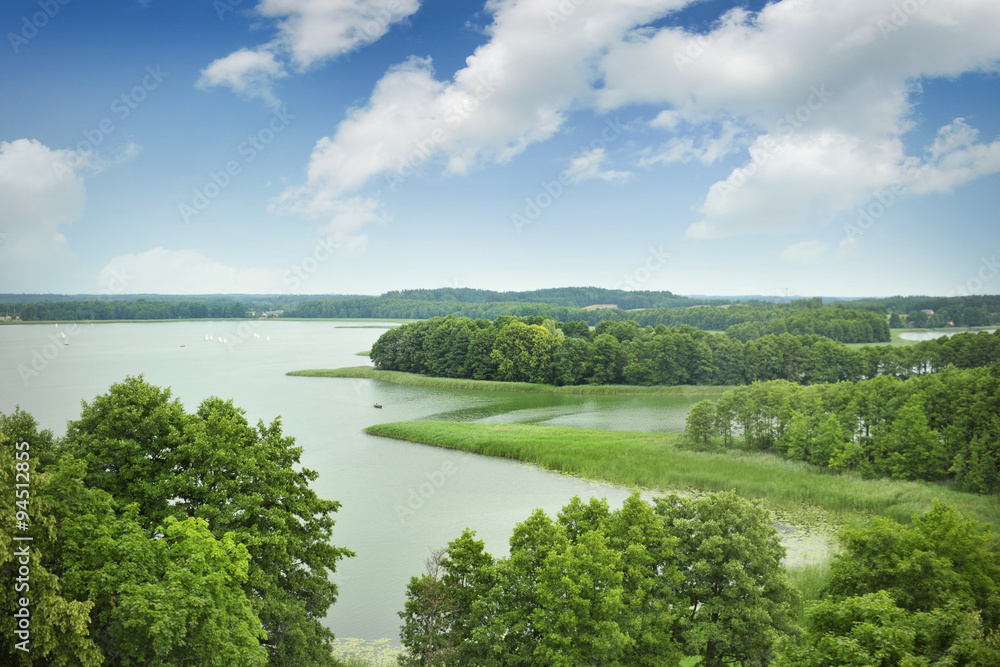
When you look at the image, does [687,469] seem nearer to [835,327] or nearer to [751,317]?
[835,327]

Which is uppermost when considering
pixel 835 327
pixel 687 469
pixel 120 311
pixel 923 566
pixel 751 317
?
pixel 120 311

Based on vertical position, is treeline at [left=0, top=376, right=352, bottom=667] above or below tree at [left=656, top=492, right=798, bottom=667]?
above

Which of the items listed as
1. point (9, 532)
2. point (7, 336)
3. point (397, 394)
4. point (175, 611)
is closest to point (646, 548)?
point (175, 611)

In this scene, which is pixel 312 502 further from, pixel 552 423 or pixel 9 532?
pixel 552 423

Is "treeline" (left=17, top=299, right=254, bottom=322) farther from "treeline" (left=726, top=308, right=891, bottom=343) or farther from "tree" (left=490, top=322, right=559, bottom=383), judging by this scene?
"treeline" (left=726, top=308, right=891, bottom=343)

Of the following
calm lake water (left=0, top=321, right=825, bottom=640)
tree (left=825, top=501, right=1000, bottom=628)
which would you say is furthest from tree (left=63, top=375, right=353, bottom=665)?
tree (left=825, top=501, right=1000, bottom=628)
